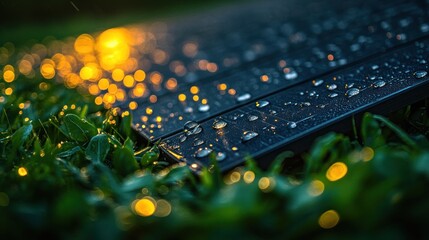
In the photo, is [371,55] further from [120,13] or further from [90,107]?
[120,13]

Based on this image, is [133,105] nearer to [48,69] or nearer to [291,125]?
[291,125]

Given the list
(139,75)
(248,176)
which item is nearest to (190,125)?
(248,176)

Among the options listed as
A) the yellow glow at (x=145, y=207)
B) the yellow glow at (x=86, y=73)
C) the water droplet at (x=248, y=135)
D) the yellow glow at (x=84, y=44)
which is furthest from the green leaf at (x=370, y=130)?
the yellow glow at (x=84, y=44)

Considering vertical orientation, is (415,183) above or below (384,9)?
below

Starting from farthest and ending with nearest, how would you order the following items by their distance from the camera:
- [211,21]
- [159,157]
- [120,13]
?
[120,13]
[211,21]
[159,157]

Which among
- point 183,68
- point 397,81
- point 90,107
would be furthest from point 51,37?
point 397,81
